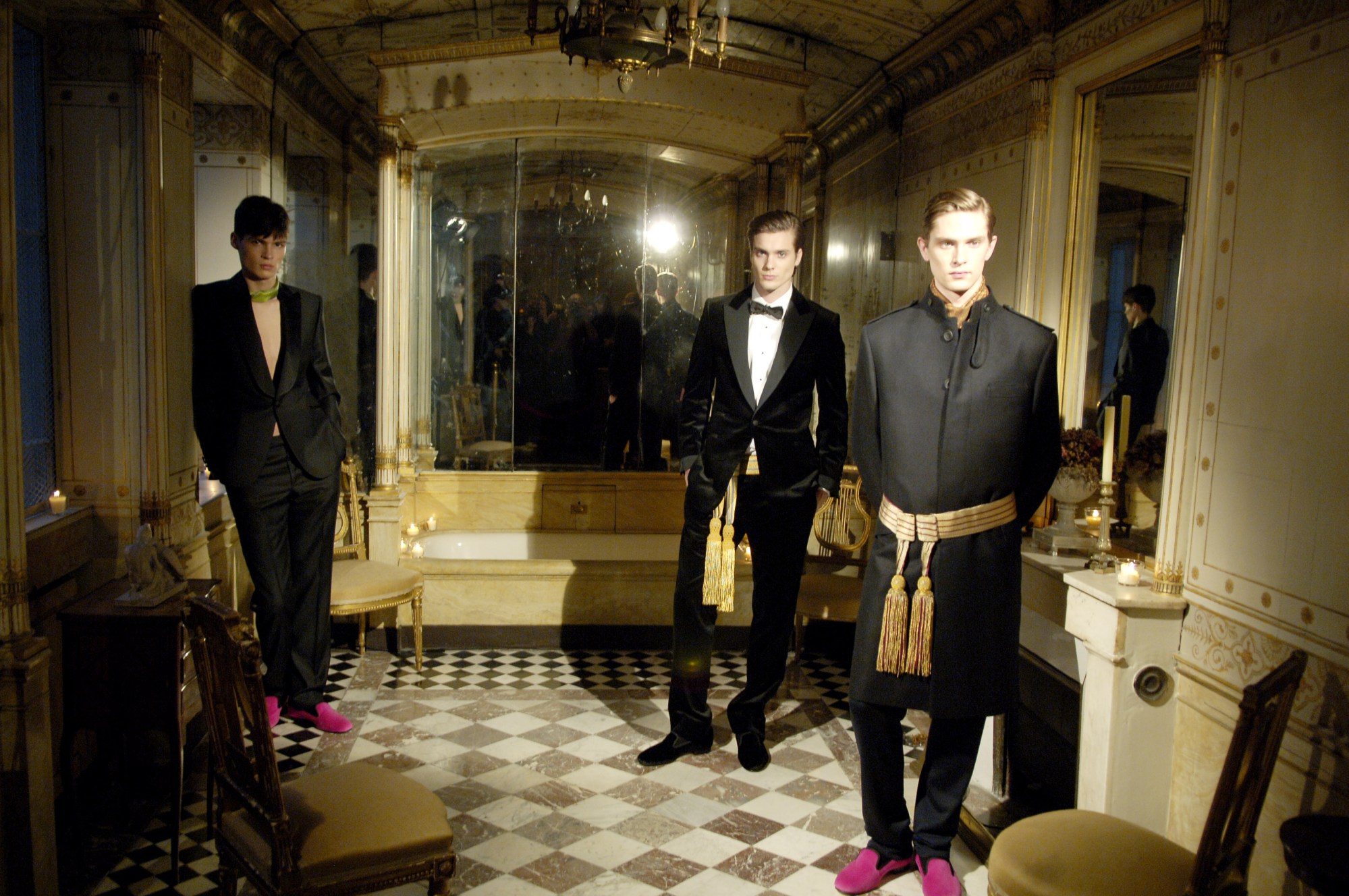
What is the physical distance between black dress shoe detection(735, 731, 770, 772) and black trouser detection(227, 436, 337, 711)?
181 centimetres

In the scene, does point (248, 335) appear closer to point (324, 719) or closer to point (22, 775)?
point (324, 719)

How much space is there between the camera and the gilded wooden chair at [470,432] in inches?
262

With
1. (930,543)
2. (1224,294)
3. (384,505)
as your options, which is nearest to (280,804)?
(930,543)

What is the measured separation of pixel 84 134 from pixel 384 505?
2344mm

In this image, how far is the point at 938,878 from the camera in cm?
297

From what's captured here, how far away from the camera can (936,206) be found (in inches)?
111

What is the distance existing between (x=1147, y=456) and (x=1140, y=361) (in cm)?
37

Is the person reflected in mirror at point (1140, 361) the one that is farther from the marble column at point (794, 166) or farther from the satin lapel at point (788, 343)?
the marble column at point (794, 166)

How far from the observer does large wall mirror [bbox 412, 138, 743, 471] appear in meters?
6.56

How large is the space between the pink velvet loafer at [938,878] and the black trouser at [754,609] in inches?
43.4

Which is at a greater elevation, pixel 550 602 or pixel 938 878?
pixel 550 602

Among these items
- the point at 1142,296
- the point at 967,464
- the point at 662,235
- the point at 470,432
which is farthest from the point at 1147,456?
the point at 470,432

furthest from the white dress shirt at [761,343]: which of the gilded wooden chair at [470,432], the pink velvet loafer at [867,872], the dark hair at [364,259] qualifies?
the dark hair at [364,259]

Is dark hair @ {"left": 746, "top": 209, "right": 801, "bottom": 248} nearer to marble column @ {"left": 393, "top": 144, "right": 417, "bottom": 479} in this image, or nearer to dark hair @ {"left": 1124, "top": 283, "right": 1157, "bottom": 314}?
dark hair @ {"left": 1124, "top": 283, "right": 1157, "bottom": 314}
